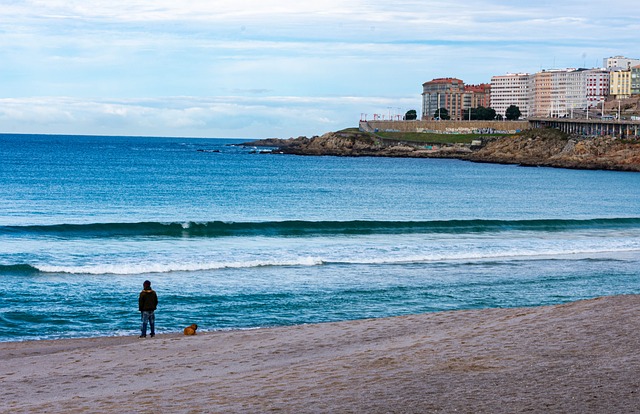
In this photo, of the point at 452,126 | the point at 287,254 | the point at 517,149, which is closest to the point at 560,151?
the point at 517,149

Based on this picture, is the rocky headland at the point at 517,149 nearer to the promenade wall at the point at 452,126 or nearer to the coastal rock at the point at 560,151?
the coastal rock at the point at 560,151

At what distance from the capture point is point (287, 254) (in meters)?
32.6

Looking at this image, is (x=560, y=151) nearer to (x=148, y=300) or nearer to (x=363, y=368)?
(x=148, y=300)

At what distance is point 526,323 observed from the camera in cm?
1716

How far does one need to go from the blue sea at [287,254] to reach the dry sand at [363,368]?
11.6 ft

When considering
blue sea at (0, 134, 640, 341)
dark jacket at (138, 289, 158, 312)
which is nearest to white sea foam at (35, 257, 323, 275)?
blue sea at (0, 134, 640, 341)

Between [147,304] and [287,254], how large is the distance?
46.3ft

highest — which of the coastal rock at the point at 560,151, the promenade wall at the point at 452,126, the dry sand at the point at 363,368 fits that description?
the promenade wall at the point at 452,126

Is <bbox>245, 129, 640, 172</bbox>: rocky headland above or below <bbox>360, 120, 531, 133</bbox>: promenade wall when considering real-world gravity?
below

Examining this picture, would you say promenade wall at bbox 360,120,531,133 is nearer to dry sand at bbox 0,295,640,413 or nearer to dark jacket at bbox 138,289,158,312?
dry sand at bbox 0,295,640,413

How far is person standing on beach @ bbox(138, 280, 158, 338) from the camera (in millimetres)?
18672

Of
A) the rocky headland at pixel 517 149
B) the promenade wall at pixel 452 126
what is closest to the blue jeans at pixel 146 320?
the rocky headland at pixel 517 149

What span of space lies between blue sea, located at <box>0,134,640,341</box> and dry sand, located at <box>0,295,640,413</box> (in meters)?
3.53

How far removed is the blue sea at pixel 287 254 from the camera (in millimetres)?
22688
